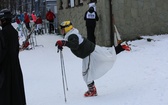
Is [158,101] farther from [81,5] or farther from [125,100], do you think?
[81,5]

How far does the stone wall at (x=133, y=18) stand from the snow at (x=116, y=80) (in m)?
1.42

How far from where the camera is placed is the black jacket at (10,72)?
4980 millimetres

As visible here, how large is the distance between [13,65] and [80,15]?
1283 cm

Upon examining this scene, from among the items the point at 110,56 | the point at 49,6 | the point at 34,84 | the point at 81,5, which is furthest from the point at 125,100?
the point at 49,6

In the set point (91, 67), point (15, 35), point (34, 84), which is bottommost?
point (34, 84)

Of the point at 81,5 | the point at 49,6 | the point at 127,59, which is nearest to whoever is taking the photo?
the point at 127,59

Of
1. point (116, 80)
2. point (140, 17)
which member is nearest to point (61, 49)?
point (116, 80)

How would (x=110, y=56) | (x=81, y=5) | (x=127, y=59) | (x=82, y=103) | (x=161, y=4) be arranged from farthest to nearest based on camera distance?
(x=81, y=5) → (x=161, y=4) → (x=127, y=59) → (x=110, y=56) → (x=82, y=103)

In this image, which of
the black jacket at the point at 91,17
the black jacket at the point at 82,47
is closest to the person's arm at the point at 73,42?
the black jacket at the point at 82,47

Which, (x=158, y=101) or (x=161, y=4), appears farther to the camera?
Result: (x=161, y=4)

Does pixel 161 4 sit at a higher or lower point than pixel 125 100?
higher

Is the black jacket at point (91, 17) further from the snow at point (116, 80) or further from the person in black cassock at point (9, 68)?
the person in black cassock at point (9, 68)

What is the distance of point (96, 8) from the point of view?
1481 cm

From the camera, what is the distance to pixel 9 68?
5082mm
